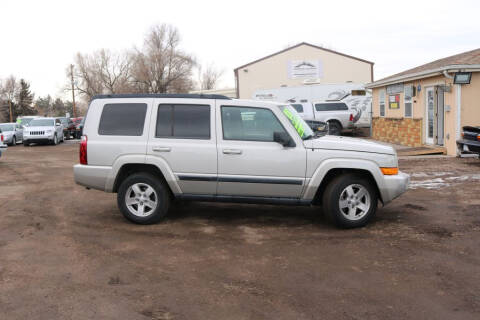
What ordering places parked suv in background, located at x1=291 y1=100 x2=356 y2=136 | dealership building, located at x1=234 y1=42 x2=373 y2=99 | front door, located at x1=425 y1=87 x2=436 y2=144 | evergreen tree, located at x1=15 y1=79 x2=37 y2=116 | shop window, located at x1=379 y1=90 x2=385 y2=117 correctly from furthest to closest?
1. evergreen tree, located at x1=15 y1=79 x2=37 y2=116
2. dealership building, located at x1=234 y1=42 x2=373 y2=99
3. parked suv in background, located at x1=291 y1=100 x2=356 y2=136
4. shop window, located at x1=379 y1=90 x2=385 y2=117
5. front door, located at x1=425 y1=87 x2=436 y2=144

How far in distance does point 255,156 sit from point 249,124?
0.49 m

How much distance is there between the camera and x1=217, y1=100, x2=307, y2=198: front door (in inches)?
270

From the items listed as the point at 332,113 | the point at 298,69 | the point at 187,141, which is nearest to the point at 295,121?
the point at 187,141

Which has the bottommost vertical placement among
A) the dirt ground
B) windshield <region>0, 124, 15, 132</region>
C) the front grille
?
the dirt ground

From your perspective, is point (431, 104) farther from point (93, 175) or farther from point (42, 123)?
point (42, 123)

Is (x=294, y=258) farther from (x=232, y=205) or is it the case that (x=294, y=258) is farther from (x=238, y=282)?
(x=232, y=205)

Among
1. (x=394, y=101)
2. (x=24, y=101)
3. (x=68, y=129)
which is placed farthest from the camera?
(x=24, y=101)

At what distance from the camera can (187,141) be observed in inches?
280

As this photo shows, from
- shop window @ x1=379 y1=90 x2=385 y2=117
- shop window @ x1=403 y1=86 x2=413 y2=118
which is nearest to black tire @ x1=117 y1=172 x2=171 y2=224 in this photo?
shop window @ x1=403 y1=86 x2=413 y2=118

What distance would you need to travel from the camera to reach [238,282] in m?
4.91

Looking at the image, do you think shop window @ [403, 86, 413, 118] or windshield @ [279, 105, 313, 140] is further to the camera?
shop window @ [403, 86, 413, 118]

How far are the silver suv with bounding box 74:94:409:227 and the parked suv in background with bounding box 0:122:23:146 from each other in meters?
23.2

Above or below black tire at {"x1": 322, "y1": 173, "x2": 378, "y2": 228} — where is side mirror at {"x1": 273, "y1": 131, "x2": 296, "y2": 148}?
above

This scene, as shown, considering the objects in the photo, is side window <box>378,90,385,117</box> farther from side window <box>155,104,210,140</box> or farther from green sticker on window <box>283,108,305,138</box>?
side window <box>155,104,210,140</box>
